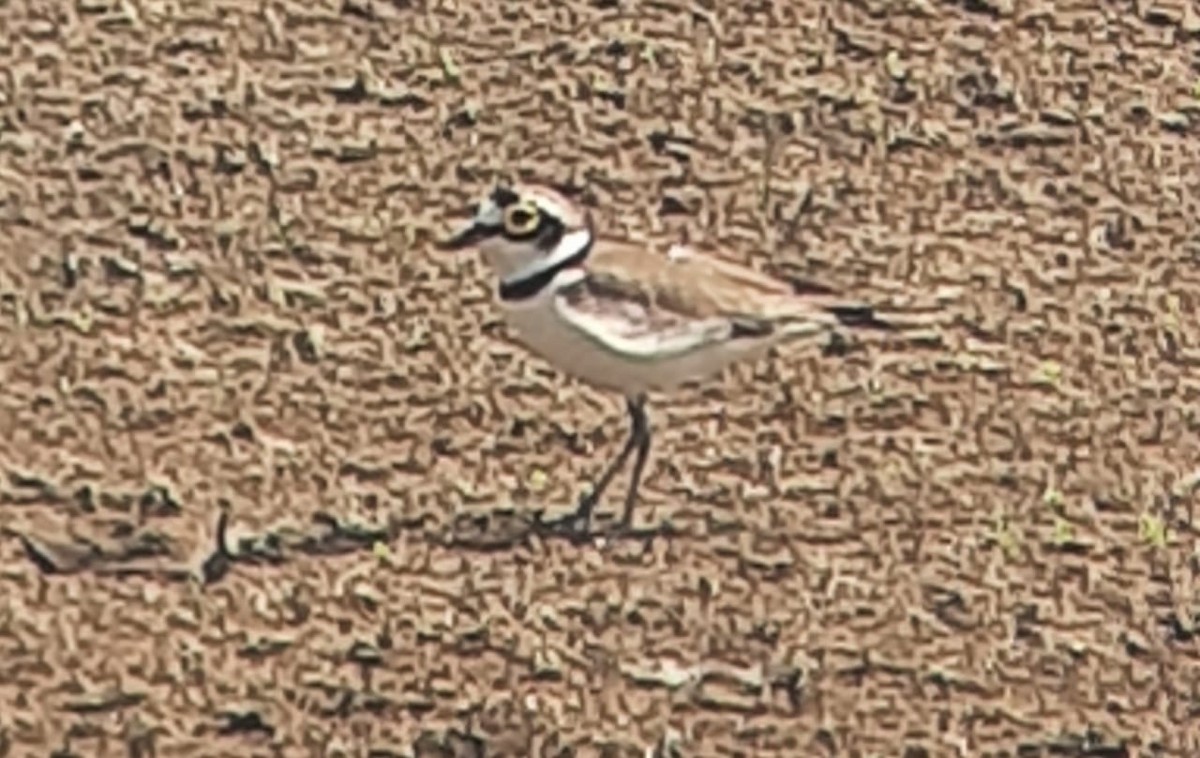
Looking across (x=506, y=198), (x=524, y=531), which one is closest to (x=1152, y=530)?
(x=524, y=531)

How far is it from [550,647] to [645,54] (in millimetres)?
1322

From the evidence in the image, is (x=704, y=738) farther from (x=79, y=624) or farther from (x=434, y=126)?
(x=434, y=126)

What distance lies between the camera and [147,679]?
3.47m

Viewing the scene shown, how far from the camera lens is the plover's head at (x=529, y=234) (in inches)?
147

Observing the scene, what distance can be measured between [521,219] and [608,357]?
7.7 inches

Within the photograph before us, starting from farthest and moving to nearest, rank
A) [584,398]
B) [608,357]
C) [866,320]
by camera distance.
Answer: [866,320] < [584,398] < [608,357]

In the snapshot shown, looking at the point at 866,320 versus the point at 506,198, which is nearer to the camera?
the point at 506,198

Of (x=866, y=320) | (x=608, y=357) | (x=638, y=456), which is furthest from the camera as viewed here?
(x=866, y=320)

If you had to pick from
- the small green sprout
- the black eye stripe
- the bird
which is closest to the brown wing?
the bird

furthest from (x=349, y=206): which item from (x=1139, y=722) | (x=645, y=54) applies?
(x=1139, y=722)

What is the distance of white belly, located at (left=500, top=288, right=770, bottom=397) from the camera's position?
3709 millimetres

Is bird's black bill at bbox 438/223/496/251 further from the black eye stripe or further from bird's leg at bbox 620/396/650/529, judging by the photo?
bird's leg at bbox 620/396/650/529

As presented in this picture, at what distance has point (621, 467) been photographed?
3.84 m

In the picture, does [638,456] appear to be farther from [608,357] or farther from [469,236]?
[469,236]
